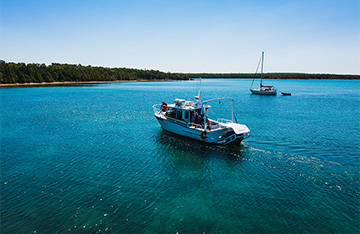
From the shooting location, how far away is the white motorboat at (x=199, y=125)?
23.3 meters

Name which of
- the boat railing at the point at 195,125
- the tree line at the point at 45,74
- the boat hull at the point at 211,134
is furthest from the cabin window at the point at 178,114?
the tree line at the point at 45,74

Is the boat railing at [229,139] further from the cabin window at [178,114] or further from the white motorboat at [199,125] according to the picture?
the cabin window at [178,114]

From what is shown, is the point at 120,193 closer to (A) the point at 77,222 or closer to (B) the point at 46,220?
(A) the point at 77,222

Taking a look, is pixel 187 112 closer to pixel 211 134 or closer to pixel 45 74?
pixel 211 134

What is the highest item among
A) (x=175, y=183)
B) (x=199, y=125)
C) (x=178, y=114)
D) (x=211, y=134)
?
(x=178, y=114)

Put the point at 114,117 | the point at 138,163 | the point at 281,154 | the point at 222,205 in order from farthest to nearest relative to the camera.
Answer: the point at 114,117, the point at 281,154, the point at 138,163, the point at 222,205

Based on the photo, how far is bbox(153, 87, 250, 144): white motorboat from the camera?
2330 cm

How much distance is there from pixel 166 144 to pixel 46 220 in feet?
47.8

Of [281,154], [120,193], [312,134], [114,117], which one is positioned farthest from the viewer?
[114,117]

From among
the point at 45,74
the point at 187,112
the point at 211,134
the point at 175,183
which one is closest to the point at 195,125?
the point at 187,112

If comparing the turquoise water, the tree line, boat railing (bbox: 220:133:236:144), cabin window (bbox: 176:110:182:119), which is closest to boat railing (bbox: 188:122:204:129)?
cabin window (bbox: 176:110:182:119)

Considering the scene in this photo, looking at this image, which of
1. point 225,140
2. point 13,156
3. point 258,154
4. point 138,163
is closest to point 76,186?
point 138,163

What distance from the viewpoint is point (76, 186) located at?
15.4m

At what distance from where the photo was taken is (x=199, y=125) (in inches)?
960
